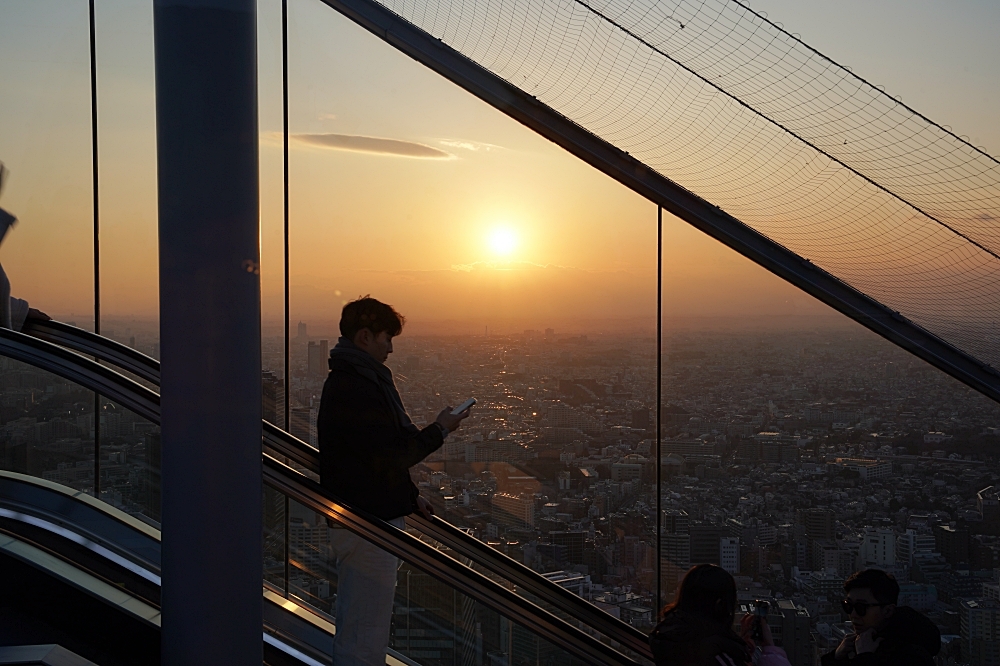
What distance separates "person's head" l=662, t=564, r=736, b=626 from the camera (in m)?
2.39

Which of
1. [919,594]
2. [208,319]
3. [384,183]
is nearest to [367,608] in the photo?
[208,319]

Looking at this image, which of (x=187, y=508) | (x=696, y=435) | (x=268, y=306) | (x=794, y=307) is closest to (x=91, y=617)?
(x=187, y=508)

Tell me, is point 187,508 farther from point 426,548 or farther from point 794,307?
point 794,307

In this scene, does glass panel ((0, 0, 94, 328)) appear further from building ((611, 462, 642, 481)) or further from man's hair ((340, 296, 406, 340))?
building ((611, 462, 642, 481))

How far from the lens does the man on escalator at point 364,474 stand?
2.51m

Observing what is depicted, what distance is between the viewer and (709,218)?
270 cm

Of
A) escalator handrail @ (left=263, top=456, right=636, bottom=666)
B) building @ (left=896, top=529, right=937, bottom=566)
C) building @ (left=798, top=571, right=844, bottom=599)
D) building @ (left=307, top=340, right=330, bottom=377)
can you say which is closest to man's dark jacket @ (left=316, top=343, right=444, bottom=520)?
escalator handrail @ (left=263, top=456, right=636, bottom=666)

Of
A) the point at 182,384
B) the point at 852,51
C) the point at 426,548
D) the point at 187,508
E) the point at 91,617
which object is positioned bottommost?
the point at 91,617

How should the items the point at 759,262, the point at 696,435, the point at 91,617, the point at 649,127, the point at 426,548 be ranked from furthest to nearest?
the point at 696,435
the point at 649,127
the point at 759,262
the point at 91,617
the point at 426,548

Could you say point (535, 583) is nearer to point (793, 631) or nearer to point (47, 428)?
point (793, 631)

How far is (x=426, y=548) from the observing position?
209cm

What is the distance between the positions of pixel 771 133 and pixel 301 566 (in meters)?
2.54

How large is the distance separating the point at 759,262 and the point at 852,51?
166 cm

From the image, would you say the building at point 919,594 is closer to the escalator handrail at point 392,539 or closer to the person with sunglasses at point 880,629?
the person with sunglasses at point 880,629
